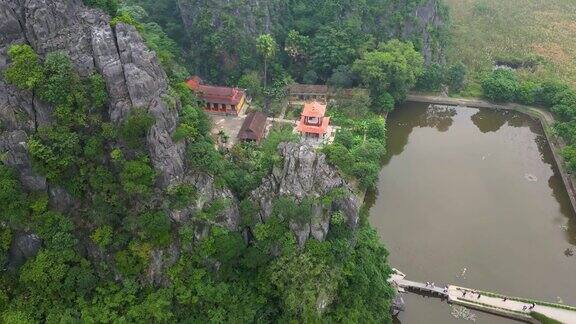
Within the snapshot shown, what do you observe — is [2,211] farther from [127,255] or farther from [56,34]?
[56,34]

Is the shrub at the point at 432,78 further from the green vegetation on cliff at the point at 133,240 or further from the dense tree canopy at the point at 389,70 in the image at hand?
the green vegetation on cliff at the point at 133,240

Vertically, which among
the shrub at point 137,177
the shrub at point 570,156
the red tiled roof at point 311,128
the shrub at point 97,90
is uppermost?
the shrub at point 97,90

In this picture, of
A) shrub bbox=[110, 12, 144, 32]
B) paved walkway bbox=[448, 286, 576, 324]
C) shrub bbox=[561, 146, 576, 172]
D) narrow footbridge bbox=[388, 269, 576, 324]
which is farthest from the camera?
shrub bbox=[561, 146, 576, 172]

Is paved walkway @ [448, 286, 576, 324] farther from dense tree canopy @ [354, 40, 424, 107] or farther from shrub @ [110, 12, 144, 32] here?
shrub @ [110, 12, 144, 32]

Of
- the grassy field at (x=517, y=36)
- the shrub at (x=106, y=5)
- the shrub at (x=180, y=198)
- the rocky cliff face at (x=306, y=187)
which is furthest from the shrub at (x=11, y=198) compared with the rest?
the grassy field at (x=517, y=36)

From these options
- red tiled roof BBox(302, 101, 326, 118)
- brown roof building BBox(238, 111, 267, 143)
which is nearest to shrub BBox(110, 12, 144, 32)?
brown roof building BBox(238, 111, 267, 143)

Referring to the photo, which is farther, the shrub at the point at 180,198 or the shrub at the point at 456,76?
the shrub at the point at 456,76

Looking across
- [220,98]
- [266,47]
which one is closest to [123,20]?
[220,98]
